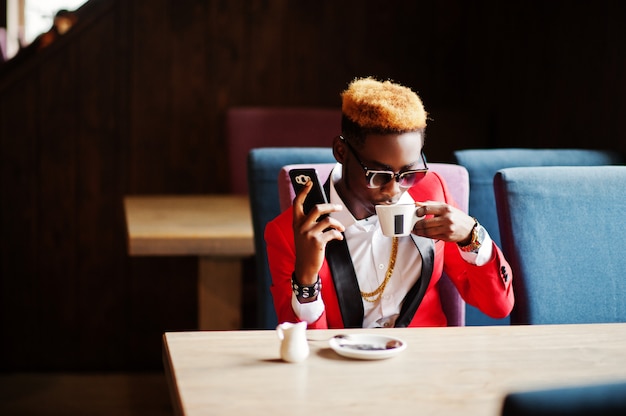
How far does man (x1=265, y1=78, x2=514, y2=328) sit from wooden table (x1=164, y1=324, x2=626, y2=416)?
182 mm

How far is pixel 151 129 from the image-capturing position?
13.3ft

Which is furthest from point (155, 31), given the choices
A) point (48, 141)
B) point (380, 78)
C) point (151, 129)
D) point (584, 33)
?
point (584, 33)

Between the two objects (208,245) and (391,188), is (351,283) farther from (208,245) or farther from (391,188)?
(208,245)

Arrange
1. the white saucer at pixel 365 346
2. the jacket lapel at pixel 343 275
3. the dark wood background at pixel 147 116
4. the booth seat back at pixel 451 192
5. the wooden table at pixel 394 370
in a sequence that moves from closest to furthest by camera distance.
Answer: the wooden table at pixel 394 370 < the white saucer at pixel 365 346 < the jacket lapel at pixel 343 275 < the booth seat back at pixel 451 192 < the dark wood background at pixel 147 116

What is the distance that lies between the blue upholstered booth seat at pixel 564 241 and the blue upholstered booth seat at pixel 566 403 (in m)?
1.30

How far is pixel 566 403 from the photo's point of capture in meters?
0.60

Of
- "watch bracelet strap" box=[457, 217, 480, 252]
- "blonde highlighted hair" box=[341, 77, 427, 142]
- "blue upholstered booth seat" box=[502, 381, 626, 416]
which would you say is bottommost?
"watch bracelet strap" box=[457, 217, 480, 252]

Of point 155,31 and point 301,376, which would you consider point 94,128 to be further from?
point 301,376

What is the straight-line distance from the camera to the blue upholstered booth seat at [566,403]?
1.95 feet

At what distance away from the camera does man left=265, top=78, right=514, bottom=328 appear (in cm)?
163

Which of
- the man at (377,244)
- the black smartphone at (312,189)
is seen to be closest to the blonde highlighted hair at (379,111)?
the man at (377,244)

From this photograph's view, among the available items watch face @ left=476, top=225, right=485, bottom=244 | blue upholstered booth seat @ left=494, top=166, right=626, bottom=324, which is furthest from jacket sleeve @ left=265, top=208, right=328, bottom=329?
blue upholstered booth seat @ left=494, top=166, right=626, bottom=324

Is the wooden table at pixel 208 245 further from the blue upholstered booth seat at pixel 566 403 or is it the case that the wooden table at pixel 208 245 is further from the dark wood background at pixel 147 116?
the blue upholstered booth seat at pixel 566 403

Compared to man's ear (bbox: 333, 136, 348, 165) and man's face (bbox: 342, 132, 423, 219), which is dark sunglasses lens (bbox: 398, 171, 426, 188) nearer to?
man's face (bbox: 342, 132, 423, 219)
